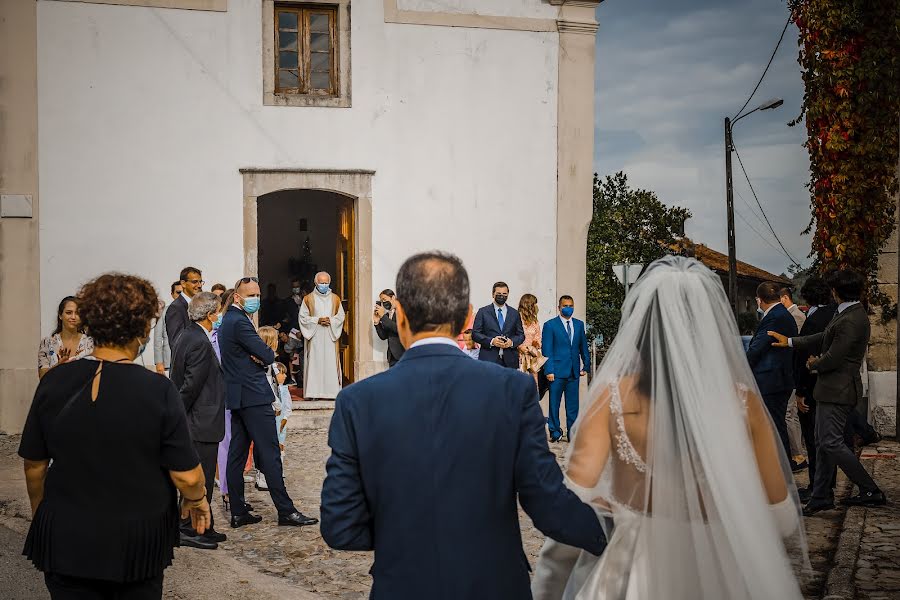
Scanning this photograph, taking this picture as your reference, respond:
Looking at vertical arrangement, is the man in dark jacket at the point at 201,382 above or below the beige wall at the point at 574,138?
below

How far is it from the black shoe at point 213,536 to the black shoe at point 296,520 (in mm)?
617

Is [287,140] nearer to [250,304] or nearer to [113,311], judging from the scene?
[250,304]

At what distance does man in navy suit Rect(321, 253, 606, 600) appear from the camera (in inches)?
104

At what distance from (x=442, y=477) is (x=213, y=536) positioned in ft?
16.2

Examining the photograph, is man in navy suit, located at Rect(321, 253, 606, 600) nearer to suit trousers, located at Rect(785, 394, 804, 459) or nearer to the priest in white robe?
suit trousers, located at Rect(785, 394, 804, 459)

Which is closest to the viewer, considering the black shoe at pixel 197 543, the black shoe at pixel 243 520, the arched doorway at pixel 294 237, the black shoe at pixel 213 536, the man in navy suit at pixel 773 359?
the black shoe at pixel 197 543

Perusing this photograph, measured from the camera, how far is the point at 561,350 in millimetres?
12820

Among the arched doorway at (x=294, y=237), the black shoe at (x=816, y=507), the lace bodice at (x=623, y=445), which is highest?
the arched doorway at (x=294, y=237)

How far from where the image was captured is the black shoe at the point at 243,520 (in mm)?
7672

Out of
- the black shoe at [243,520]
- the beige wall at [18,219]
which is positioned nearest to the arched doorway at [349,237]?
the beige wall at [18,219]

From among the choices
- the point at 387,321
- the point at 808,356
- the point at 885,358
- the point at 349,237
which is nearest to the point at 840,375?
the point at 808,356

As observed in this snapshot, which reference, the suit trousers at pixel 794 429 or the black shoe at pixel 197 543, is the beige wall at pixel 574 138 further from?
the black shoe at pixel 197 543

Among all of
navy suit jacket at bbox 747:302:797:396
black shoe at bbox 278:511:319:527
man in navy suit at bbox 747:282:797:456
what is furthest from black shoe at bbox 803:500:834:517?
black shoe at bbox 278:511:319:527

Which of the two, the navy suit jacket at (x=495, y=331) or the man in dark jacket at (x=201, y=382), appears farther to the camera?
the navy suit jacket at (x=495, y=331)
